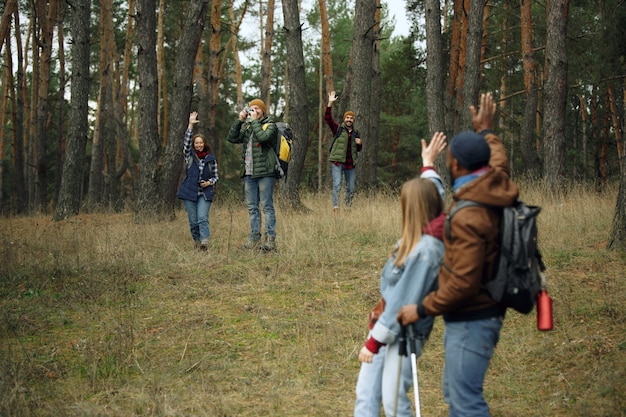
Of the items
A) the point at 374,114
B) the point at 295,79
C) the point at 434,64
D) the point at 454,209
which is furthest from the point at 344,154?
the point at 454,209

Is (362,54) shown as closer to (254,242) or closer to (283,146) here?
(283,146)

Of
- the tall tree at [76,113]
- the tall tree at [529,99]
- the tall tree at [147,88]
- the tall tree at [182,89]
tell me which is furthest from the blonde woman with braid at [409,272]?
the tall tree at [529,99]

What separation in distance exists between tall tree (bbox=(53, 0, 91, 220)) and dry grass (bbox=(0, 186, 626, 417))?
5.88 metres

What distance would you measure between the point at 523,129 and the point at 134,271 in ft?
54.2

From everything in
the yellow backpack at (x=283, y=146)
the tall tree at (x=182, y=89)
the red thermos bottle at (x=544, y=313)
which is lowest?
the red thermos bottle at (x=544, y=313)

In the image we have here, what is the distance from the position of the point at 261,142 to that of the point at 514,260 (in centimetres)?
638

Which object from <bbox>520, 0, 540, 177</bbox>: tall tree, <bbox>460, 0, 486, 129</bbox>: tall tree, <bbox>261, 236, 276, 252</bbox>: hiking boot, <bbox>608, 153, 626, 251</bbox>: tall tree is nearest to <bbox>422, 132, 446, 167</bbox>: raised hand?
<bbox>608, 153, 626, 251</bbox>: tall tree

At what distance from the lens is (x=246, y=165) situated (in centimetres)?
956

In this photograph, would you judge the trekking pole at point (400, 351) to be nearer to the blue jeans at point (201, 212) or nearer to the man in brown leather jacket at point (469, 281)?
the man in brown leather jacket at point (469, 281)

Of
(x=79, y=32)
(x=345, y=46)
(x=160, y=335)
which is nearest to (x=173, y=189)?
(x=79, y=32)

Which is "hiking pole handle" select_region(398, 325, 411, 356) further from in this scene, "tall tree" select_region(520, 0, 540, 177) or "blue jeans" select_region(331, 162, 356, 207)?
"tall tree" select_region(520, 0, 540, 177)

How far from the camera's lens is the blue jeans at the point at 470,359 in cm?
345

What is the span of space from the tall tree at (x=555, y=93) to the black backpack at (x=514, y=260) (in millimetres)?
11244

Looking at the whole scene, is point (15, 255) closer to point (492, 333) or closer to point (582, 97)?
point (492, 333)
